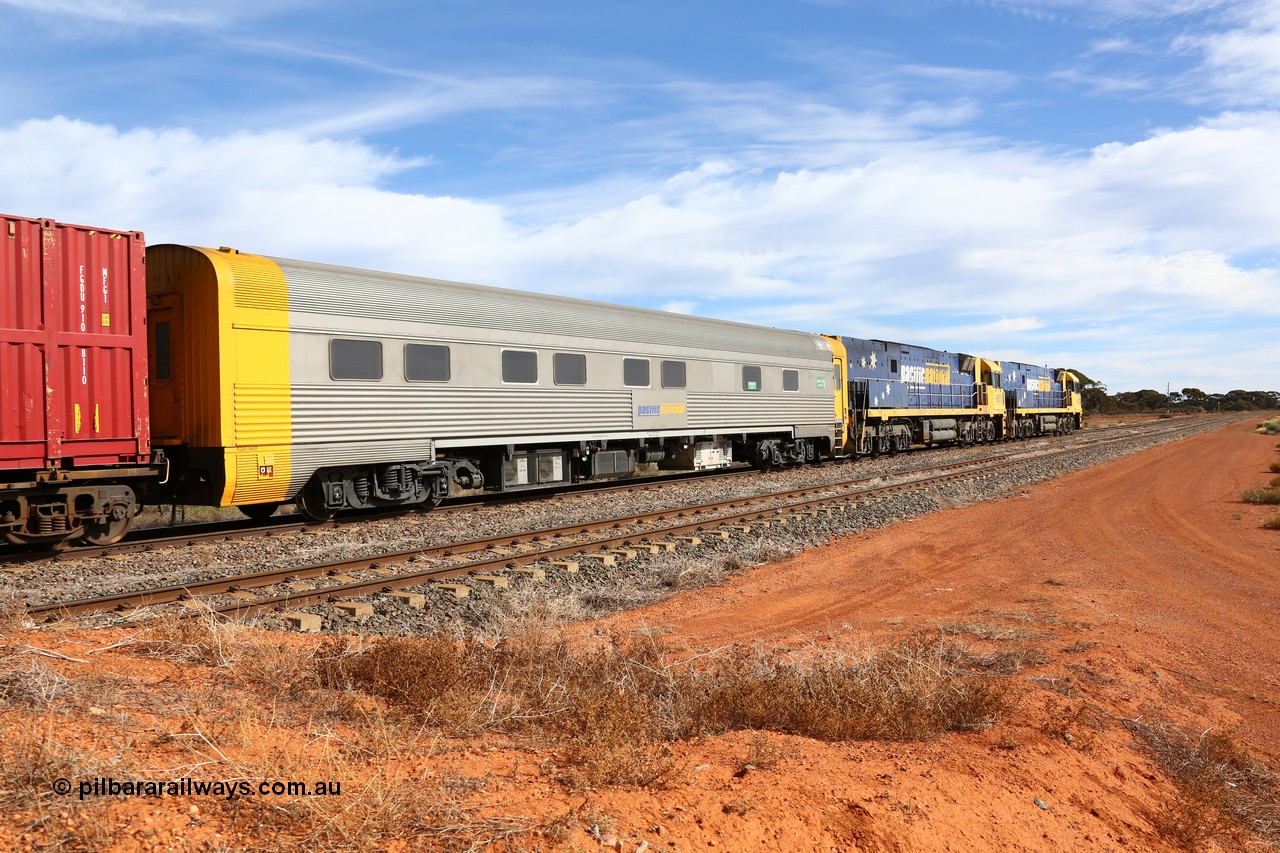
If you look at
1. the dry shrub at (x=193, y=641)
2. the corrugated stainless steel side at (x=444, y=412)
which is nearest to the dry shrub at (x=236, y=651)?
the dry shrub at (x=193, y=641)

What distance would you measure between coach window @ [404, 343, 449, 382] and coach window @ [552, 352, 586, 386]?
259 cm

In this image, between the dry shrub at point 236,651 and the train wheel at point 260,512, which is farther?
the train wheel at point 260,512

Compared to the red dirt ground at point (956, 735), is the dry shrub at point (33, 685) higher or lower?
higher

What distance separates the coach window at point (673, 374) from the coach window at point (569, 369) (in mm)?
2728

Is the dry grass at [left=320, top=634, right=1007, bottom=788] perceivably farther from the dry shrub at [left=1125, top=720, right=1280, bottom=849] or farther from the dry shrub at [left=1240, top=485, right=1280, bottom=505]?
the dry shrub at [left=1240, top=485, right=1280, bottom=505]

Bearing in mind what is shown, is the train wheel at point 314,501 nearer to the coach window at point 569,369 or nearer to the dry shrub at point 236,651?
the coach window at point 569,369

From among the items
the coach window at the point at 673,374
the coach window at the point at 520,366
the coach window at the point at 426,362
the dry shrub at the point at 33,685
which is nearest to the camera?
the dry shrub at the point at 33,685

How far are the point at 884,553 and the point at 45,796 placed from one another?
10678mm

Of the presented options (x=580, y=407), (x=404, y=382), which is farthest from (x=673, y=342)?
(x=404, y=382)

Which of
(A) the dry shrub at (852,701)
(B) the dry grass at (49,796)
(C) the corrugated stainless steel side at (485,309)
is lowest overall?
(A) the dry shrub at (852,701)

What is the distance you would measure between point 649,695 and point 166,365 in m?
9.44

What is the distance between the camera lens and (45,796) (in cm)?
329

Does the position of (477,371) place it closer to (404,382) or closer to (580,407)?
(404,382)

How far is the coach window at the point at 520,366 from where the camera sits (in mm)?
15180
